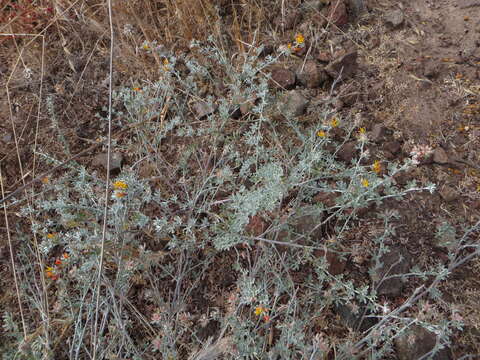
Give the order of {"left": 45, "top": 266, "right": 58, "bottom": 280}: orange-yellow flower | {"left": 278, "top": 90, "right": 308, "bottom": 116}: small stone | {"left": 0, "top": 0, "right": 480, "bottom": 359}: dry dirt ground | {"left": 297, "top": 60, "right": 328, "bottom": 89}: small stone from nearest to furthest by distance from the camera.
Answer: {"left": 45, "top": 266, "right": 58, "bottom": 280}: orange-yellow flower → {"left": 0, "top": 0, "right": 480, "bottom": 359}: dry dirt ground → {"left": 278, "top": 90, "right": 308, "bottom": 116}: small stone → {"left": 297, "top": 60, "right": 328, "bottom": 89}: small stone

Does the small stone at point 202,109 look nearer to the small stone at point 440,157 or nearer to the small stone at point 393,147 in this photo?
the small stone at point 393,147

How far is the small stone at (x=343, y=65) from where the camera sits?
249 cm

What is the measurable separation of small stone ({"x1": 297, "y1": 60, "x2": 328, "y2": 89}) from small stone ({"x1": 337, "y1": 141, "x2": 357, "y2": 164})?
0.48 m

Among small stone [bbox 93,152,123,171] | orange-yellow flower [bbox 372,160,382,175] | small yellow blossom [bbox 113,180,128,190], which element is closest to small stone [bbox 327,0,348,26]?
orange-yellow flower [bbox 372,160,382,175]

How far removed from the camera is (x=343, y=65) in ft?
8.21

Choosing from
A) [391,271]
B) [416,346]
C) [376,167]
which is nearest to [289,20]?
[376,167]

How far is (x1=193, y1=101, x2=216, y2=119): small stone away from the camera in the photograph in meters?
2.48

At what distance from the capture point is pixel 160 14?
9.60 ft

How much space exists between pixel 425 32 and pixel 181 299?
220 cm

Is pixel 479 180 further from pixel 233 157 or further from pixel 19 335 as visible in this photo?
pixel 19 335

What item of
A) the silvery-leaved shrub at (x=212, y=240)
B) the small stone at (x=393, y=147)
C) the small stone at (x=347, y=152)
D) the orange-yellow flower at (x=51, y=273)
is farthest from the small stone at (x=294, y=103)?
the orange-yellow flower at (x=51, y=273)

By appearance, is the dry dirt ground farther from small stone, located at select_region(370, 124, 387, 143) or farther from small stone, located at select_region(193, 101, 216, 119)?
small stone, located at select_region(193, 101, 216, 119)

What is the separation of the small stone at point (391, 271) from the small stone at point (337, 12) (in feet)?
4.97

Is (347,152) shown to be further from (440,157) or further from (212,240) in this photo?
(212,240)
